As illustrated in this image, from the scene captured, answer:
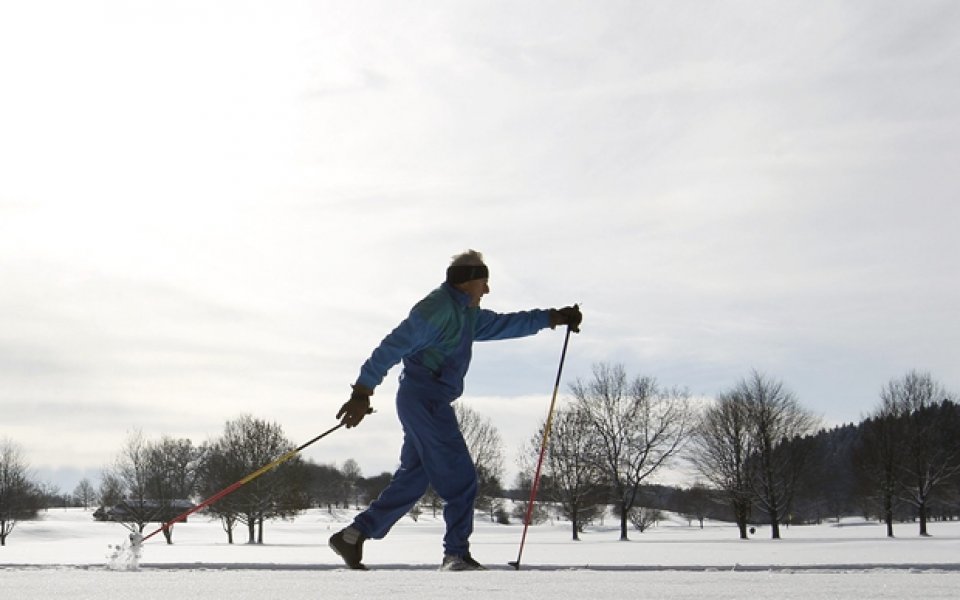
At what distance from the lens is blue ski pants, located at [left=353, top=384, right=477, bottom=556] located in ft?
15.7

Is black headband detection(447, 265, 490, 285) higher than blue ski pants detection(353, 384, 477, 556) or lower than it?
higher

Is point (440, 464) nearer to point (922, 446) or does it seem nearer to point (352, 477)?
point (922, 446)

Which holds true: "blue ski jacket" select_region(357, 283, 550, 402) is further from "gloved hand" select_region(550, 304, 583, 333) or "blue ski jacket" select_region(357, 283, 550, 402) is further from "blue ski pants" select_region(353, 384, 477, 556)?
"gloved hand" select_region(550, 304, 583, 333)

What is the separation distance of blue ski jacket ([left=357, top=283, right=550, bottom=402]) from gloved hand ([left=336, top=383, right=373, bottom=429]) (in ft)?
0.15

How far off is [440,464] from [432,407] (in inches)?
12.2

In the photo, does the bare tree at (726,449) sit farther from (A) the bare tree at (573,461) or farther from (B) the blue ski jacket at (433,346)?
(B) the blue ski jacket at (433,346)

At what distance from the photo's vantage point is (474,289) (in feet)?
17.0

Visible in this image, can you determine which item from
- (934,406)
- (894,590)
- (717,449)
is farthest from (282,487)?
(894,590)

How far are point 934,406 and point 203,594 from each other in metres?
48.6

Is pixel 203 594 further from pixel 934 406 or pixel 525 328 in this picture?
pixel 934 406

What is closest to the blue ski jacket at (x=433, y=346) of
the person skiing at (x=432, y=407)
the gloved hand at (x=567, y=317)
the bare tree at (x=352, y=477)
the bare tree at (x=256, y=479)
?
the person skiing at (x=432, y=407)

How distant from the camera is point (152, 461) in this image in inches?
2105

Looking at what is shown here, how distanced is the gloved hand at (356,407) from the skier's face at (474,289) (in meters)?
0.82

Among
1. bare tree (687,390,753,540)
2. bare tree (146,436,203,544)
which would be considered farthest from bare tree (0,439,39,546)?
bare tree (687,390,753,540)
